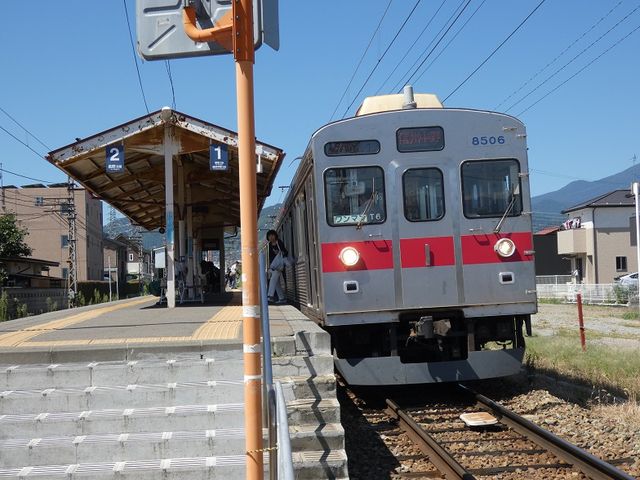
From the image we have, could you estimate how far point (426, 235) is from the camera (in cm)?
866

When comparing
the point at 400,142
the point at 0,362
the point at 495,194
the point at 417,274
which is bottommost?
the point at 0,362

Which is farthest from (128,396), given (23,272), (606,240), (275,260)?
(606,240)

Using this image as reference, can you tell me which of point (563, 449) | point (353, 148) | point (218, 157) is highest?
point (218, 157)

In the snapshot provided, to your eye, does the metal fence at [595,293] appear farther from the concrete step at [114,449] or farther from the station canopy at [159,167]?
the concrete step at [114,449]

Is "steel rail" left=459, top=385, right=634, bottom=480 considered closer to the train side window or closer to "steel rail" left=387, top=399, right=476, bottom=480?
"steel rail" left=387, top=399, right=476, bottom=480

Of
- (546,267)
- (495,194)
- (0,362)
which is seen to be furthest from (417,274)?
(546,267)

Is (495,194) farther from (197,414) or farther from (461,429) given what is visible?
(197,414)

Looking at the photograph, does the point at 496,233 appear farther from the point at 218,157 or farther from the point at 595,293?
the point at 595,293

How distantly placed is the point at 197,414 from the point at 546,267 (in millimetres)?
63497

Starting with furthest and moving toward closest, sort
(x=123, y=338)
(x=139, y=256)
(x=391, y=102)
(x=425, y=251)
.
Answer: (x=139, y=256)
(x=391, y=102)
(x=425, y=251)
(x=123, y=338)

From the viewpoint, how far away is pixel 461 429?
7617mm

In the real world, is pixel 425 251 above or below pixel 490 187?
below

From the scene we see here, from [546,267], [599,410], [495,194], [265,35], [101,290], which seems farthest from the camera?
[546,267]

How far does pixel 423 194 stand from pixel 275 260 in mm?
4764
